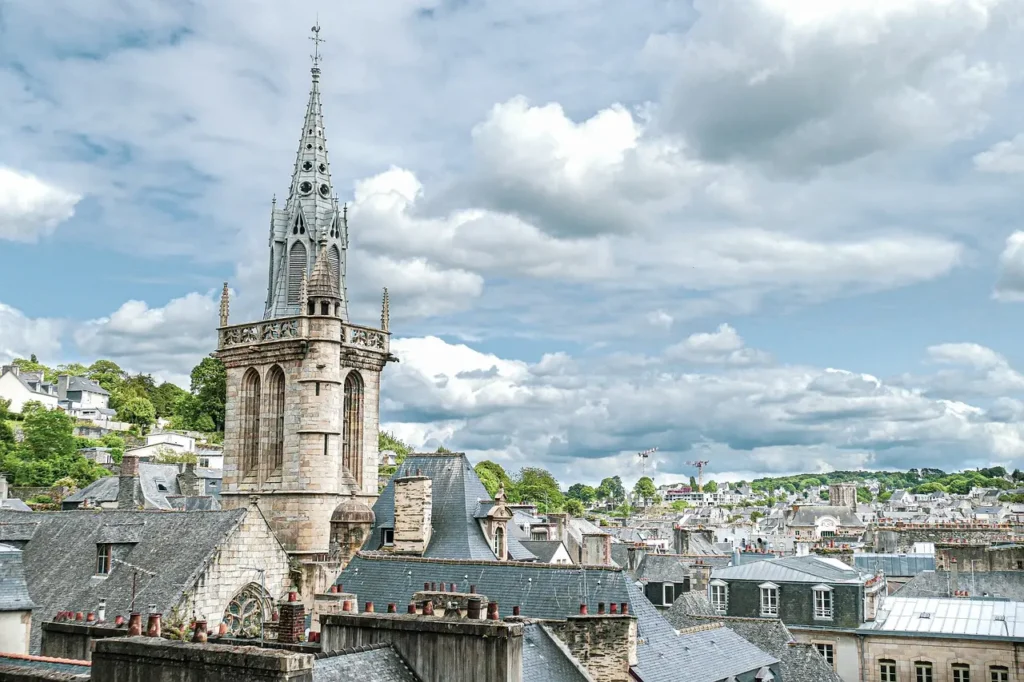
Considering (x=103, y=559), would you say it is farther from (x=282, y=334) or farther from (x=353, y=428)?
(x=353, y=428)

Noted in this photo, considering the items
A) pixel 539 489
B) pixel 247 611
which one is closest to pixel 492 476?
pixel 539 489

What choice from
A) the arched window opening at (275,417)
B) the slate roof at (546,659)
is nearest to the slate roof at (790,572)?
the arched window opening at (275,417)

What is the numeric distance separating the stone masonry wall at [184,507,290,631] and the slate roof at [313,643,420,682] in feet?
52.8

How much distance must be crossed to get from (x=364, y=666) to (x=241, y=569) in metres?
18.2

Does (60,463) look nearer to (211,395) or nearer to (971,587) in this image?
(211,395)

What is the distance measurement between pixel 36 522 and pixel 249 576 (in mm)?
8917

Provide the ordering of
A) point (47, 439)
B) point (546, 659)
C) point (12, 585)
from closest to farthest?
point (546, 659)
point (12, 585)
point (47, 439)

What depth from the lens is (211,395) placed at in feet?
385

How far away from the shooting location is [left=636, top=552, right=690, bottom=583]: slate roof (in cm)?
5453

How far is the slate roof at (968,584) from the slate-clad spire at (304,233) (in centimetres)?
2882

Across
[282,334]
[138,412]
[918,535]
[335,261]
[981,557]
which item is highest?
[335,261]

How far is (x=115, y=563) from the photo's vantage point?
30.3m

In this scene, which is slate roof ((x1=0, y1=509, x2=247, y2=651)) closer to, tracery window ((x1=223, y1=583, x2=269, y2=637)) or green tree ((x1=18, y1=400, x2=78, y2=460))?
tracery window ((x1=223, y1=583, x2=269, y2=637))

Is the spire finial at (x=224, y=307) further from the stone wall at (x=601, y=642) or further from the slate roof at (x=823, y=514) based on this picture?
the slate roof at (x=823, y=514)
